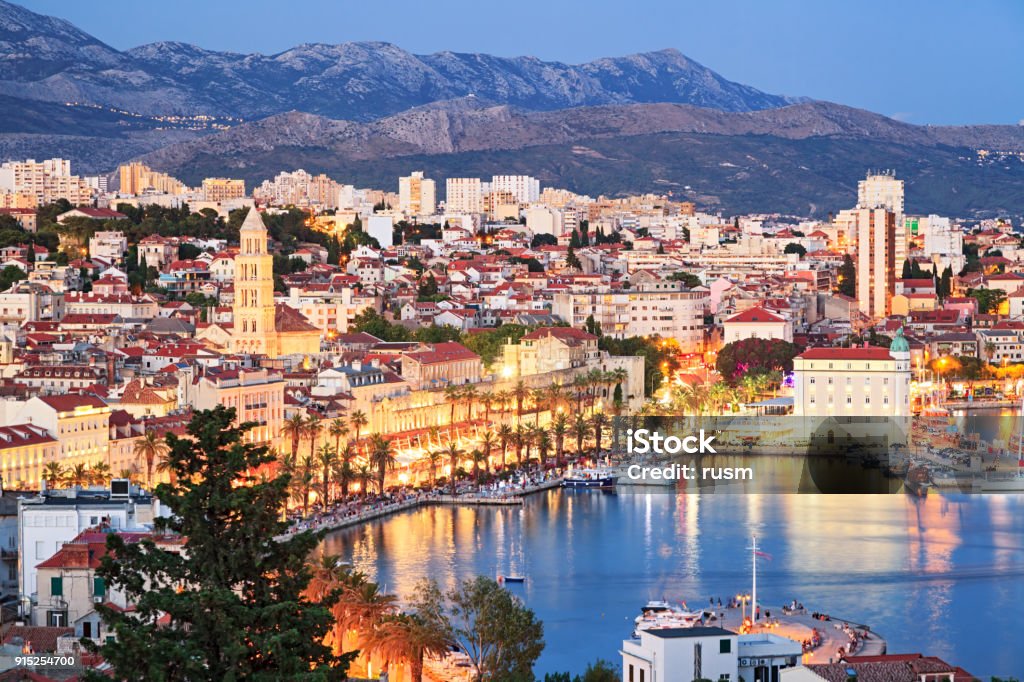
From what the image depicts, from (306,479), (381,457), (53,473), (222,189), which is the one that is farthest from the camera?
(222,189)

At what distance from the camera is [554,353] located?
35.3 meters

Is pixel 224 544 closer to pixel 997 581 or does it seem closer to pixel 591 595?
pixel 591 595

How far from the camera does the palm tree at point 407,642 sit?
46.6 feet

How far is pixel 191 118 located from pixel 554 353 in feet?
282

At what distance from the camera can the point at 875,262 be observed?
51.2 metres

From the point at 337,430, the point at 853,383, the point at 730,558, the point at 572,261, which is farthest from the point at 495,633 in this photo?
the point at 572,261

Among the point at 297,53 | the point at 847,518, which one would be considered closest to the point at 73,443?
the point at 847,518

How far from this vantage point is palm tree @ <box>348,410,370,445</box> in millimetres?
28175

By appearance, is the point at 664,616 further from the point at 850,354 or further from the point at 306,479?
the point at 850,354

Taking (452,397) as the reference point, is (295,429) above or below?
below

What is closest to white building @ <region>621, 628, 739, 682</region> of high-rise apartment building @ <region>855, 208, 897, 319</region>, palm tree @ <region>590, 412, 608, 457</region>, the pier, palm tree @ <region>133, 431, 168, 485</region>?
the pier

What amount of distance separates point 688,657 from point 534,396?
67.5ft

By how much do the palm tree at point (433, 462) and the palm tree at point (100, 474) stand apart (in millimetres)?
5162

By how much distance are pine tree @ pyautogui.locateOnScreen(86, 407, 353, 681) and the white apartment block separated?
3320 centimetres
